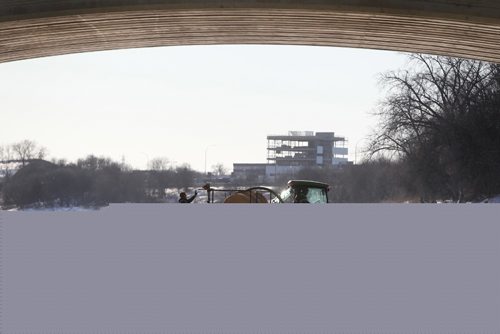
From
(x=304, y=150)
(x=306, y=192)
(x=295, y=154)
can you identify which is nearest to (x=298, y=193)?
(x=306, y=192)

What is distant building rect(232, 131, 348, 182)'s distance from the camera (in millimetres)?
141000

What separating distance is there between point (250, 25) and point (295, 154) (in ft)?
387

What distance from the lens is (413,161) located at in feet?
247

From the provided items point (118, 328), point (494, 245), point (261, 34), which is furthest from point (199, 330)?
point (261, 34)

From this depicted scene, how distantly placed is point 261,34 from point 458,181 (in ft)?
146

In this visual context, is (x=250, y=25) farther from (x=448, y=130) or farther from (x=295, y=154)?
(x=295, y=154)

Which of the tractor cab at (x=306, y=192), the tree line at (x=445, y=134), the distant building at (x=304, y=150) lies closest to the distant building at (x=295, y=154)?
the distant building at (x=304, y=150)

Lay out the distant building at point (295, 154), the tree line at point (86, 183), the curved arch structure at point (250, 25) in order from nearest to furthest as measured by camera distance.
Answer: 1. the curved arch structure at point (250, 25)
2. the tree line at point (86, 183)
3. the distant building at point (295, 154)

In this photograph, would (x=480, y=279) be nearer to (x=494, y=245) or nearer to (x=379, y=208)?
(x=494, y=245)

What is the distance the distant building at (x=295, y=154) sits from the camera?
14100 centimetres

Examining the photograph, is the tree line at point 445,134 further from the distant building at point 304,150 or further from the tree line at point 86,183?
the distant building at point 304,150

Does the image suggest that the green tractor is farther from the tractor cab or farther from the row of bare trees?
the row of bare trees

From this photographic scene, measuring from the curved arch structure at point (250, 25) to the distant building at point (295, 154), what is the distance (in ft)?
339

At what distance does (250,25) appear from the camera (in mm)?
29484
